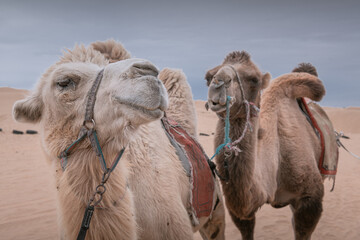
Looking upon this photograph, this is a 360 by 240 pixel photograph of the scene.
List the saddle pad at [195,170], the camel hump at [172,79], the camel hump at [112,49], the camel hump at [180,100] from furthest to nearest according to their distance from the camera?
the camel hump at [172,79] → the camel hump at [180,100] → the camel hump at [112,49] → the saddle pad at [195,170]

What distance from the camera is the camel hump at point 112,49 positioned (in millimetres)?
2709

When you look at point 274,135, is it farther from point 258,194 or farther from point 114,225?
point 114,225

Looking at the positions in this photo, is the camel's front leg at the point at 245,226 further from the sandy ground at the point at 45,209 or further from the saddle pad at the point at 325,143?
the sandy ground at the point at 45,209

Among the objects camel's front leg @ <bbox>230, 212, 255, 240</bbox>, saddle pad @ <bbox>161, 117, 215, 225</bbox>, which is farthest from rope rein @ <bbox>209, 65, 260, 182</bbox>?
camel's front leg @ <bbox>230, 212, 255, 240</bbox>

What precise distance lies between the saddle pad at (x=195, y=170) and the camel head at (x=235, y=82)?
1.53ft

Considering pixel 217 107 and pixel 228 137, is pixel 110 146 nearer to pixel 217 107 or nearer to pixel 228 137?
pixel 217 107

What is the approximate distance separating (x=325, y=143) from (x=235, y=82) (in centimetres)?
231

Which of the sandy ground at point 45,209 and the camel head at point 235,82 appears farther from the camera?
the sandy ground at point 45,209

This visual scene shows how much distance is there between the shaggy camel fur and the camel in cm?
125

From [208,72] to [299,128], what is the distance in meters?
1.74

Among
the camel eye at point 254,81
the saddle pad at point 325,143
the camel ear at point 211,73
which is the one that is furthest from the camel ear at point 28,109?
the saddle pad at point 325,143

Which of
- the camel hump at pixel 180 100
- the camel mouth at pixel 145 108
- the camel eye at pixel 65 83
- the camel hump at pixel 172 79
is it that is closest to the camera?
the camel mouth at pixel 145 108

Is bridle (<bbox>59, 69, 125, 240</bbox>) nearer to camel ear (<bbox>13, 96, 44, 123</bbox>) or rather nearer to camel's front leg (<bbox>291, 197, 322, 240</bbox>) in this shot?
camel ear (<bbox>13, 96, 44, 123</bbox>)

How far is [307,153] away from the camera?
434 centimetres
